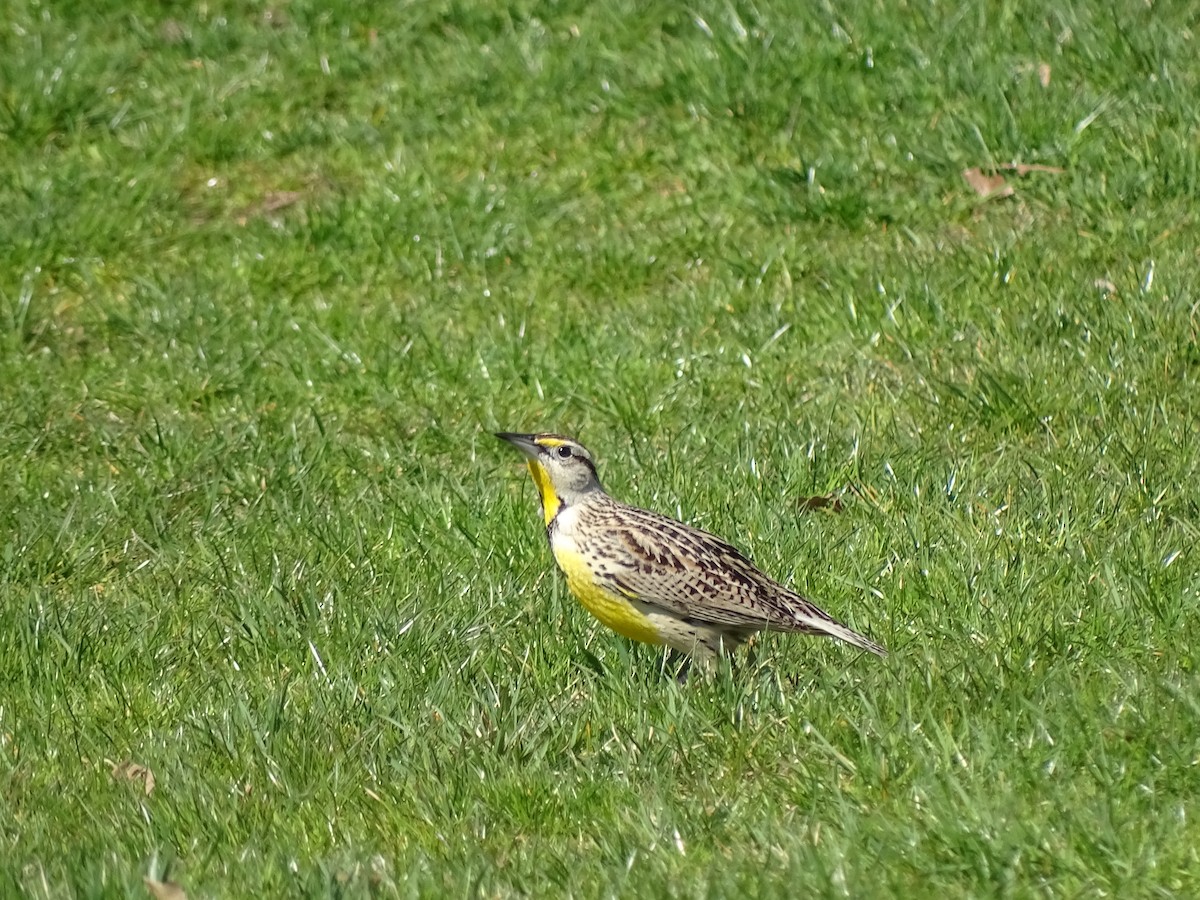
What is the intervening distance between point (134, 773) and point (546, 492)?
74.6 inches

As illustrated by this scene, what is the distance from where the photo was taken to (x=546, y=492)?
21.9 ft

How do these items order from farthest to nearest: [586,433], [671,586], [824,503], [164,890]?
[586,433] → [824,503] → [671,586] → [164,890]

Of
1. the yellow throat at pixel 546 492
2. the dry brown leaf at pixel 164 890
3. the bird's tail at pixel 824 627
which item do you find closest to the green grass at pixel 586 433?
the dry brown leaf at pixel 164 890

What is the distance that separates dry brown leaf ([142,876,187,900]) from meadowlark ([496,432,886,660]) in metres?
1.93

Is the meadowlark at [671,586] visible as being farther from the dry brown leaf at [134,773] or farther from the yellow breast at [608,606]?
the dry brown leaf at [134,773]

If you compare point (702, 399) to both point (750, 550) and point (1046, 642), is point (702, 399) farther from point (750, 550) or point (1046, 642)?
point (1046, 642)

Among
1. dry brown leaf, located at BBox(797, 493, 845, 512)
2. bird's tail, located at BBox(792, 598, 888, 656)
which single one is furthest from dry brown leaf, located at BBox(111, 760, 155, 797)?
dry brown leaf, located at BBox(797, 493, 845, 512)

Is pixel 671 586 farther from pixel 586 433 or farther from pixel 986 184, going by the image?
pixel 986 184

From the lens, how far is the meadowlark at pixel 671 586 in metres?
5.99

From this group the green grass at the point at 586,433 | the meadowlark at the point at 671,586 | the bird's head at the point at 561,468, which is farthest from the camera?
the bird's head at the point at 561,468

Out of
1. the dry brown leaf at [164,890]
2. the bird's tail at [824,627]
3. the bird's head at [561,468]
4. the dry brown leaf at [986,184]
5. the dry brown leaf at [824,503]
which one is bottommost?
the dry brown leaf at [824,503]

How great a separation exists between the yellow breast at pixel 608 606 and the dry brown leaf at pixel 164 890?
1.92 m

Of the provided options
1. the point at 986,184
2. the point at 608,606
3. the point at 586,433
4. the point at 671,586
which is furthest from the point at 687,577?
the point at 986,184

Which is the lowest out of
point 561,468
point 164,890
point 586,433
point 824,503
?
point 586,433
